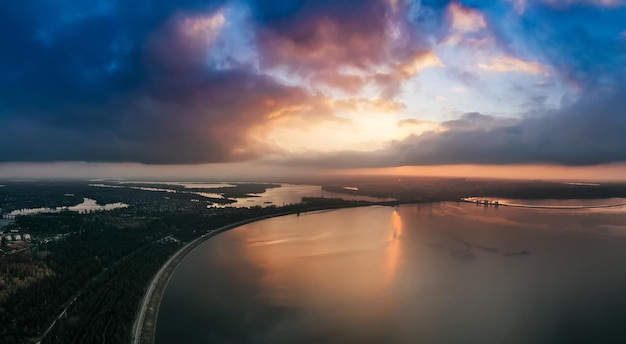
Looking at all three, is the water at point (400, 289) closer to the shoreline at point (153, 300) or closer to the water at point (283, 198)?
→ the shoreline at point (153, 300)

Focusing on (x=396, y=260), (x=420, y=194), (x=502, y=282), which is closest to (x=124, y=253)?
(x=396, y=260)

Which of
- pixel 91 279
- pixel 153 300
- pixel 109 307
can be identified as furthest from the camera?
pixel 91 279

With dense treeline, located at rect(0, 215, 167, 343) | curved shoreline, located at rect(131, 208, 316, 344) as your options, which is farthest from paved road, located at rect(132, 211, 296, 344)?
dense treeline, located at rect(0, 215, 167, 343)

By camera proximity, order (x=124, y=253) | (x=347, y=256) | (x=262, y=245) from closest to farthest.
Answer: (x=124, y=253)
(x=347, y=256)
(x=262, y=245)

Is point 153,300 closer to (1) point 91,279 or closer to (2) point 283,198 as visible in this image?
(1) point 91,279

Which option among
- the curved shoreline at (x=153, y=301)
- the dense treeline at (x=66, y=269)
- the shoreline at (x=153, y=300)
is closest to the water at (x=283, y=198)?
the dense treeline at (x=66, y=269)

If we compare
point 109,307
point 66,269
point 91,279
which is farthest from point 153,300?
point 66,269

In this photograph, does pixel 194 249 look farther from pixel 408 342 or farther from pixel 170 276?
pixel 408 342

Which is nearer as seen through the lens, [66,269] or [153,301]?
[153,301]
